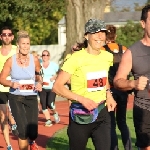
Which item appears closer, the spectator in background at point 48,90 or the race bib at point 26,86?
the race bib at point 26,86

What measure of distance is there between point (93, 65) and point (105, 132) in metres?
0.80

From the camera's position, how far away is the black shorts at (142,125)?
256 inches

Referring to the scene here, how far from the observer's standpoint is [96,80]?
7.16 meters

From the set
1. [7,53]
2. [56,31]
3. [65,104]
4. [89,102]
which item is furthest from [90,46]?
[56,31]

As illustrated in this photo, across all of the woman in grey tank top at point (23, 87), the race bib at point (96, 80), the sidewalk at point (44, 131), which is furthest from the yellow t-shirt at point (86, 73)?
the sidewalk at point (44, 131)

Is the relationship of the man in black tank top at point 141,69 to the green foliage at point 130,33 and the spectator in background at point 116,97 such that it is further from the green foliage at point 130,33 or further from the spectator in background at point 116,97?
the green foliage at point 130,33

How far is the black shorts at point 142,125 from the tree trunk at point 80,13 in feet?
54.6

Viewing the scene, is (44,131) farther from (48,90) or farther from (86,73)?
(86,73)

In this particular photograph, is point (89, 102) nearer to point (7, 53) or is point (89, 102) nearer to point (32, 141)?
point (32, 141)

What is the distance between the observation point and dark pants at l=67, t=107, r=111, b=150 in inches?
281

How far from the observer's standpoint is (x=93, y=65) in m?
7.14

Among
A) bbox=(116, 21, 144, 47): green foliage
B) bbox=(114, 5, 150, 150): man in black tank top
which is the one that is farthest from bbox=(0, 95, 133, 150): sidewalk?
bbox=(116, 21, 144, 47): green foliage

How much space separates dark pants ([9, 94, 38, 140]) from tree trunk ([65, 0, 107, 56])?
1389 centimetres

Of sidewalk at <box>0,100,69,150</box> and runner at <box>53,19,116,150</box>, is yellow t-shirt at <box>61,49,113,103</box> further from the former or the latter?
sidewalk at <box>0,100,69,150</box>
